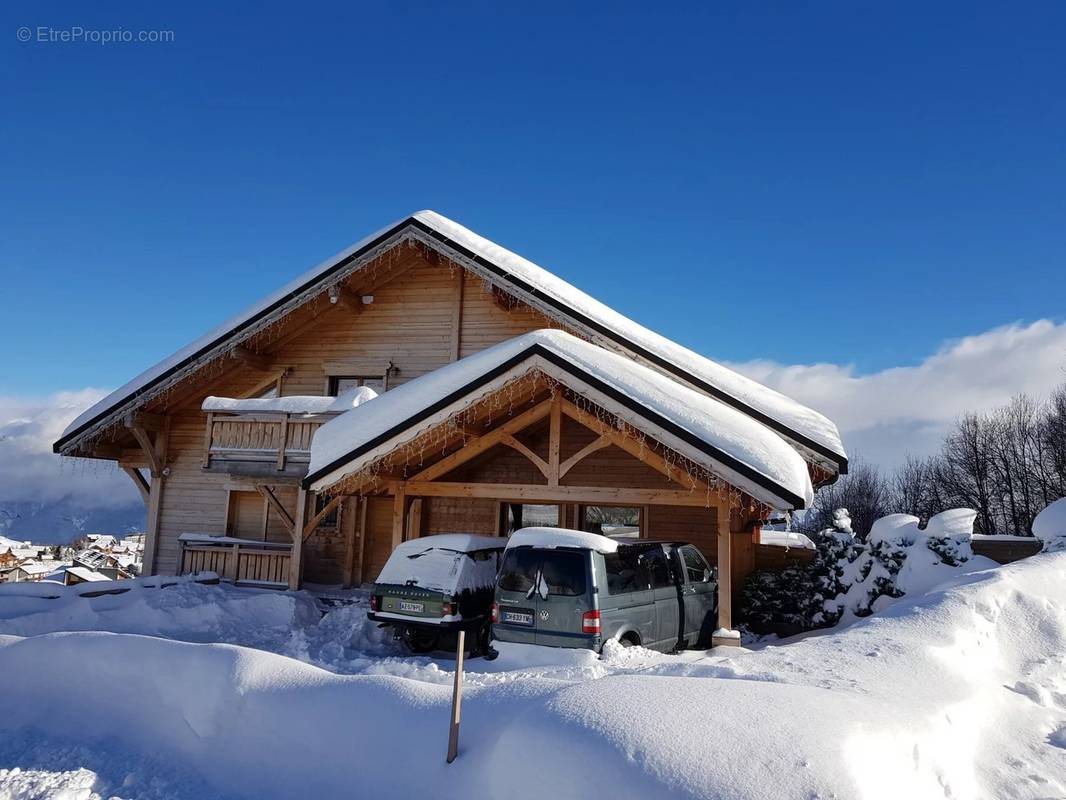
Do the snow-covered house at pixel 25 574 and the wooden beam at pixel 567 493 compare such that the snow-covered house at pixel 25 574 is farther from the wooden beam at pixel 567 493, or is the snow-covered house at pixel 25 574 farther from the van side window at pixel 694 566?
the van side window at pixel 694 566

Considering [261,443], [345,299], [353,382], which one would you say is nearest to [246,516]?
[261,443]

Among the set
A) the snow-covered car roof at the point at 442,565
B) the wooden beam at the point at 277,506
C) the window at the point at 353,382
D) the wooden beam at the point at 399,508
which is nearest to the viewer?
the snow-covered car roof at the point at 442,565

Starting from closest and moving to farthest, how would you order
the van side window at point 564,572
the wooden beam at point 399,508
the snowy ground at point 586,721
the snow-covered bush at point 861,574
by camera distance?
the snowy ground at point 586,721 < the van side window at point 564,572 < the wooden beam at point 399,508 < the snow-covered bush at point 861,574

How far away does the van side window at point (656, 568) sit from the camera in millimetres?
9703

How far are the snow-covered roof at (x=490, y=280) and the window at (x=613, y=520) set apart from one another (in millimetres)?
3647

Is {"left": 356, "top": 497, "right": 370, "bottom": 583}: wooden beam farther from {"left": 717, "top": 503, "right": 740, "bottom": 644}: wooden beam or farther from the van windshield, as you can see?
{"left": 717, "top": 503, "right": 740, "bottom": 644}: wooden beam

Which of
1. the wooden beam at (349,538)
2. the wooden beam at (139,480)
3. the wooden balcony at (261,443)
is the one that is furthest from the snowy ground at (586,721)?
the wooden beam at (139,480)

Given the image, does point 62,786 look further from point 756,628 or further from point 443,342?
point 443,342

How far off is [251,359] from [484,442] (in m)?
8.40

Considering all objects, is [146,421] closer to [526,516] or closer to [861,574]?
[526,516]

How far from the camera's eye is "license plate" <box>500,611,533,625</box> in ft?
28.8

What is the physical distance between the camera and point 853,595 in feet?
42.4

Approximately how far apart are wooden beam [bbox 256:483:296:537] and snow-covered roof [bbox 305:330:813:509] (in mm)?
5042

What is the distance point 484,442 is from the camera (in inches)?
462
